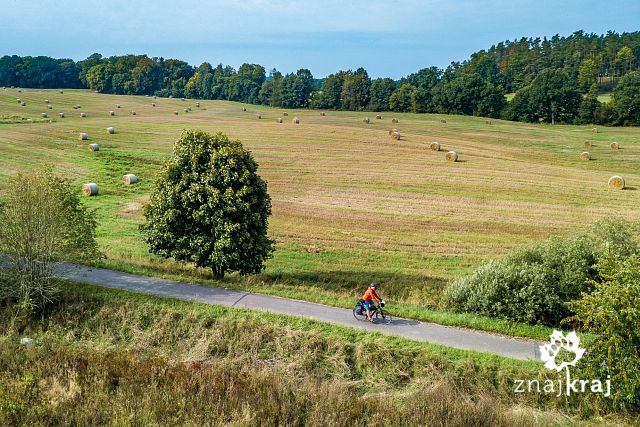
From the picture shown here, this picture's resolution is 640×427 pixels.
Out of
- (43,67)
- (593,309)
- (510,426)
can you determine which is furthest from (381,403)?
(43,67)

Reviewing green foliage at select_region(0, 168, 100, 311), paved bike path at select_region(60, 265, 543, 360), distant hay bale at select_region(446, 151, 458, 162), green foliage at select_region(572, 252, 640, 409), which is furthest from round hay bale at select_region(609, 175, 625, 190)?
green foliage at select_region(0, 168, 100, 311)

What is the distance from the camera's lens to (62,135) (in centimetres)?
5694

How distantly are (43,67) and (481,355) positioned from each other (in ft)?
525

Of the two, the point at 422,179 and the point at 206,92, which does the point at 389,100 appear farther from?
the point at 422,179

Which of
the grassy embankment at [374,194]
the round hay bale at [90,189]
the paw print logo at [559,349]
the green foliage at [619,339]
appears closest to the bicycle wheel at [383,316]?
the grassy embankment at [374,194]

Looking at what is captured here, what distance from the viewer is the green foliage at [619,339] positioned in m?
12.2

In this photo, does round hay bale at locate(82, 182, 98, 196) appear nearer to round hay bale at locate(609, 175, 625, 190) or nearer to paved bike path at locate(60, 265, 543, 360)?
paved bike path at locate(60, 265, 543, 360)

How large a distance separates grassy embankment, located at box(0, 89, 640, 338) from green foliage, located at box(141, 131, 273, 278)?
3.72 feet

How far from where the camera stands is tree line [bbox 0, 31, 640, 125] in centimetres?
9644

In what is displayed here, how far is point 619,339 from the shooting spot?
1231 cm

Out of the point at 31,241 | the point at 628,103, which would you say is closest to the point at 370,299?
the point at 31,241

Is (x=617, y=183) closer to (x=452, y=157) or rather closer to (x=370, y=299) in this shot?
(x=452, y=157)

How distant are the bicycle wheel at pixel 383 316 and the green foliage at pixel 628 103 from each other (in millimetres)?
89393

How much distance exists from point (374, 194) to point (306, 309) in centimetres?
2277
